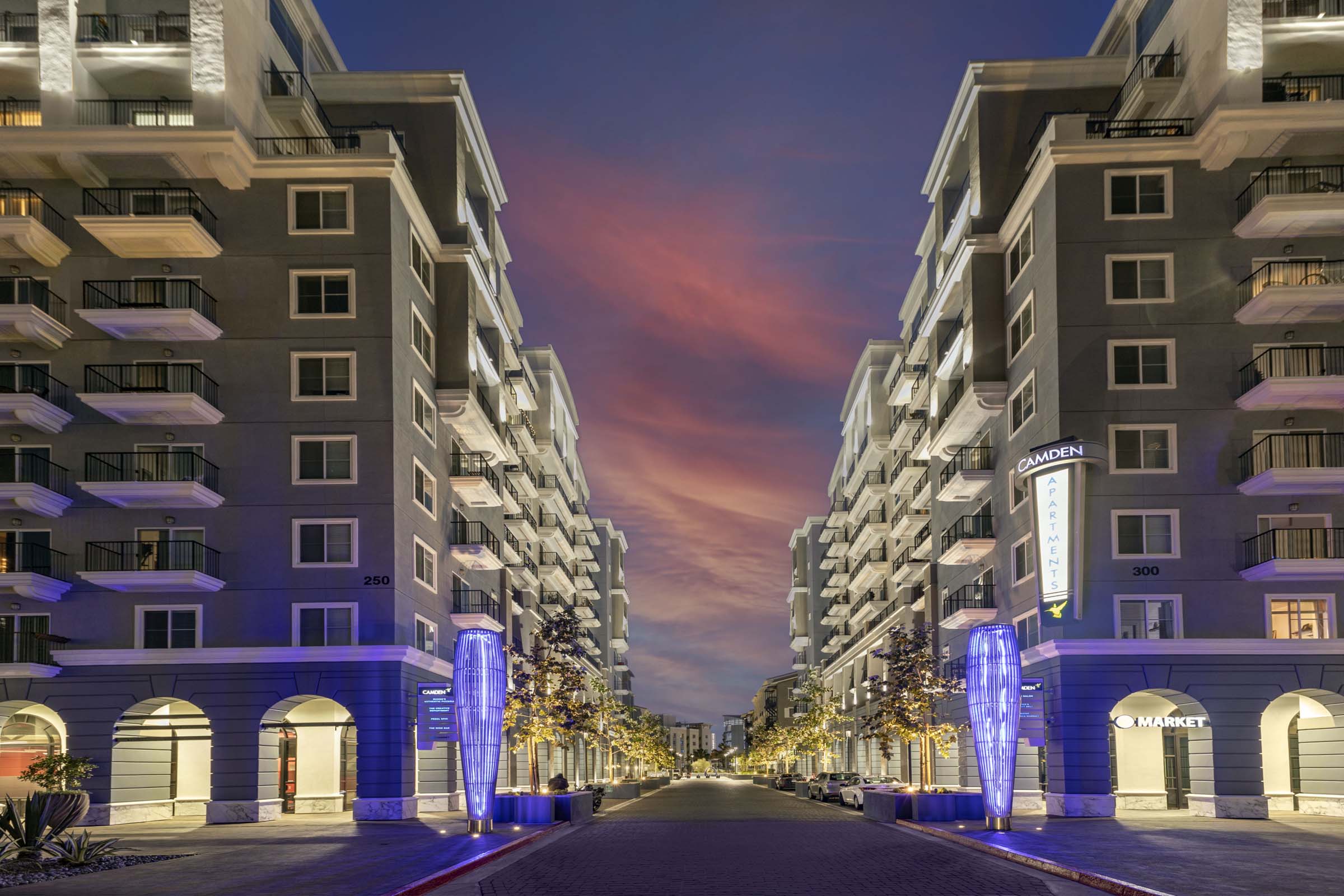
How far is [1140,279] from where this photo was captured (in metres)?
46.8

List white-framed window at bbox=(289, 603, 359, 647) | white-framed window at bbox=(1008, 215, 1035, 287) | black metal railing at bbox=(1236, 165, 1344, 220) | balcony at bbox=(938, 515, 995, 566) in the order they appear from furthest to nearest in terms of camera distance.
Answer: balcony at bbox=(938, 515, 995, 566) < white-framed window at bbox=(1008, 215, 1035, 287) < white-framed window at bbox=(289, 603, 359, 647) < black metal railing at bbox=(1236, 165, 1344, 220)

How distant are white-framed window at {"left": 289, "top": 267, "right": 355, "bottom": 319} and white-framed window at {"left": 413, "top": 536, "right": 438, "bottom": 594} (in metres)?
9.06

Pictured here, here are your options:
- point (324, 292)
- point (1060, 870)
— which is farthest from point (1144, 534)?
A: point (324, 292)

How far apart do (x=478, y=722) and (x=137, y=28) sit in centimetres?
2959

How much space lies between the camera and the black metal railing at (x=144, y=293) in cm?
4778

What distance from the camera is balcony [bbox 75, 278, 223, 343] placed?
46344 mm

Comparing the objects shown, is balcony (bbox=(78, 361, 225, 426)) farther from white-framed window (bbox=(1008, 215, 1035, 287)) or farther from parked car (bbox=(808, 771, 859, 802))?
parked car (bbox=(808, 771, 859, 802))

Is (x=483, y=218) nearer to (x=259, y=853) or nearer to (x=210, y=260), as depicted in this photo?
(x=210, y=260)

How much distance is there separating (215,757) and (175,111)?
22823mm

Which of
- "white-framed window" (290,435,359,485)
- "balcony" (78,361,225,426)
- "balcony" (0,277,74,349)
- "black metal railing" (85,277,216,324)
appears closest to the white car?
"white-framed window" (290,435,359,485)

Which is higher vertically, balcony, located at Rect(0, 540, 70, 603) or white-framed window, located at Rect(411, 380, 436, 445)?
white-framed window, located at Rect(411, 380, 436, 445)

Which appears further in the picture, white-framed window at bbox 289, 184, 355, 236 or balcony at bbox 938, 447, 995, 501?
balcony at bbox 938, 447, 995, 501

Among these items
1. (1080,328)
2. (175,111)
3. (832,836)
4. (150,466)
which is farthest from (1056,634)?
(175,111)

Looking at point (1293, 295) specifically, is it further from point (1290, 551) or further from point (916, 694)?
point (916, 694)
